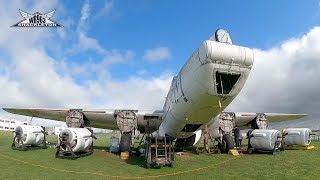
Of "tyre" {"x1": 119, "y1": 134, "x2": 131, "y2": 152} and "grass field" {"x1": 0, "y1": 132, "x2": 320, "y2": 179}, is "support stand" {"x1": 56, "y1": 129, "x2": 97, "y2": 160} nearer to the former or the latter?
"grass field" {"x1": 0, "y1": 132, "x2": 320, "y2": 179}

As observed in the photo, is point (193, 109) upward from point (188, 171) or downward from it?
upward

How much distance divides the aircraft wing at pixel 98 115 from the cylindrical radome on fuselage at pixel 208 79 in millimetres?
6600

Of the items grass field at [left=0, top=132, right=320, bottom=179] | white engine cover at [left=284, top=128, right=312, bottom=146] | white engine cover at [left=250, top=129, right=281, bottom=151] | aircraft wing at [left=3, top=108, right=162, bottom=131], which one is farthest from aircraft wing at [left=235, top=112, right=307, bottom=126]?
grass field at [left=0, top=132, right=320, bottom=179]

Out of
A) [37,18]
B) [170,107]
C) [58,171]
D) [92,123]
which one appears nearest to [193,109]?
[170,107]

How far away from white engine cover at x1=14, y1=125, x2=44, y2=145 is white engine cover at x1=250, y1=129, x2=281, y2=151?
653 inches

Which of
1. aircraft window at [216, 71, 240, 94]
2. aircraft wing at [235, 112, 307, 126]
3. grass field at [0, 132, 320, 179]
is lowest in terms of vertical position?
grass field at [0, 132, 320, 179]

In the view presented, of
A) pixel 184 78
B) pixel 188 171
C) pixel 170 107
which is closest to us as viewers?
pixel 188 171

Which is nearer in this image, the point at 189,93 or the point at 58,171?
the point at 58,171

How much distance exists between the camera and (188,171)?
12.7 metres

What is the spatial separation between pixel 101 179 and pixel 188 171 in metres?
4.25

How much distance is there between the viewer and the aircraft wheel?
→ 19.4 metres

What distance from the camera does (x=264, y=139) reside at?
738 inches

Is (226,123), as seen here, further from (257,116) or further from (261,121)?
(261,121)

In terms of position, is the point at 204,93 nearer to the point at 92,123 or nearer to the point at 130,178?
the point at 130,178
